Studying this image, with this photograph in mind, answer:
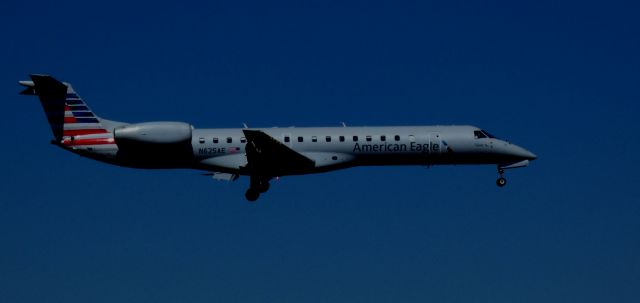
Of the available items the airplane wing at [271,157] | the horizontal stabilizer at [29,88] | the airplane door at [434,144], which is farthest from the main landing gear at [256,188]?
the horizontal stabilizer at [29,88]

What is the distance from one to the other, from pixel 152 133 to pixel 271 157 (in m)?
5.33

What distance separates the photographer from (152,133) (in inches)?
1550

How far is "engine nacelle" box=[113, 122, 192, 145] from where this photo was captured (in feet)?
129

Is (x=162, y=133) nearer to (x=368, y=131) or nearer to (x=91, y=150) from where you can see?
(x=91, y=150)

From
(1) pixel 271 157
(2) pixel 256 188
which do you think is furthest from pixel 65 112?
(1) pixel 271 157

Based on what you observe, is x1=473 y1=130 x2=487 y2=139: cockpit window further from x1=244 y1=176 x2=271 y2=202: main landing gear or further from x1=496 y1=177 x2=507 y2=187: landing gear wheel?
x1=244 y1=176 x2=271 y2=202: main landing gear

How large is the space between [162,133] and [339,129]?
809cm

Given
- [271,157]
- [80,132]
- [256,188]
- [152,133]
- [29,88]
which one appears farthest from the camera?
[256,188]

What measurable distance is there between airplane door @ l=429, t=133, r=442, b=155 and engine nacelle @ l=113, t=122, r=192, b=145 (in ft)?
36.9

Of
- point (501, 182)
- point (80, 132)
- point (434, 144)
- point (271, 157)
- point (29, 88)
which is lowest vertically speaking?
point (501, 182)

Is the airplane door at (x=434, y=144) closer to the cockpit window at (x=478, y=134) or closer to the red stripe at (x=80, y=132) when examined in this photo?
the cockpit window at (x=478, y=134)

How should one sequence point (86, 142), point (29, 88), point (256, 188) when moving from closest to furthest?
point (29, 88) < point (86, 142) < point (256, 188)

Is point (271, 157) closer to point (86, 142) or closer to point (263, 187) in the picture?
point (263, 187)

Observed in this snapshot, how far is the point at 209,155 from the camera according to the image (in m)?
40.8
